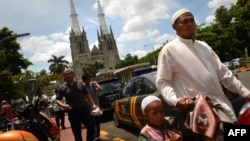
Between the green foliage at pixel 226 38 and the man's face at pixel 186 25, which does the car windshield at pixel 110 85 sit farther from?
the green foliage at pixel 226 38

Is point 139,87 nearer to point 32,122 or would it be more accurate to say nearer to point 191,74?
A: point 32,122

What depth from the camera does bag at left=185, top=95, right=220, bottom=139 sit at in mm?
2527

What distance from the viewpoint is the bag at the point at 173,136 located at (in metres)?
2.85

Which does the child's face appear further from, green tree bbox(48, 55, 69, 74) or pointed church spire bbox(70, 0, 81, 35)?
pointed church spire bbox(70, 0, 81, 35)

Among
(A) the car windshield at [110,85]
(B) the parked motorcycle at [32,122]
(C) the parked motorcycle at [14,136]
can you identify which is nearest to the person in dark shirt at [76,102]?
(B) the parked motorcycle at [32,122]

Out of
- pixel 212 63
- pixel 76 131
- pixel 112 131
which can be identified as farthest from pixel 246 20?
pixel 212 63

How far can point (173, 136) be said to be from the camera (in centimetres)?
289

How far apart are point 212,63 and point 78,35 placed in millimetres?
134505

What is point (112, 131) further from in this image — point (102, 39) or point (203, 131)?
point (102, 39)

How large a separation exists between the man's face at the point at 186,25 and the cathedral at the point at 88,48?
129 meters

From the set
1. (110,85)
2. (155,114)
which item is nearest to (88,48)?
(110,85)

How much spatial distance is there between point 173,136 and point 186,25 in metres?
0.89

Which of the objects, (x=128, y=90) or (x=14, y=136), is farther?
(x=128, y=90)

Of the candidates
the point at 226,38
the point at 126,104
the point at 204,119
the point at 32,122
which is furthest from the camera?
the point at 226,38
